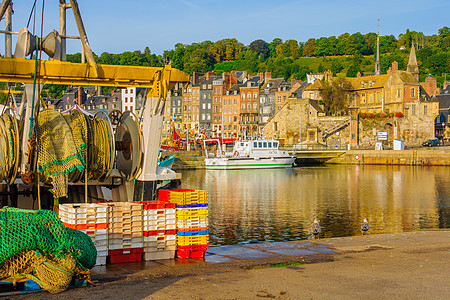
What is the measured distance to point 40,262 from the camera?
8.97 m

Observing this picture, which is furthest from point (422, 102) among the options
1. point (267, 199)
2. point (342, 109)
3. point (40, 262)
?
point (40, 262)

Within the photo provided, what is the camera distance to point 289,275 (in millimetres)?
10406

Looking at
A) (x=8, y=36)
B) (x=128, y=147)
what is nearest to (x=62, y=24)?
(x=8, y=36)

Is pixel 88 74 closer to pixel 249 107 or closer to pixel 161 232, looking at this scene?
pixel 161 232

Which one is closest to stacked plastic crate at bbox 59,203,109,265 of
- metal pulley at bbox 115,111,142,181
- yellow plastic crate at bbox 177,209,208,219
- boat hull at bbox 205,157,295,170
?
yellow plastic crate at bbox 177,209,208,219

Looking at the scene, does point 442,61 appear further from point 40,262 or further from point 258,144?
point 40,262

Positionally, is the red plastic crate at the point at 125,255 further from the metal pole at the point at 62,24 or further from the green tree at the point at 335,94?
the green tree at the point at 335,94

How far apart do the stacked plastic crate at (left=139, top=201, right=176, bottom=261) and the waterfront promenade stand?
0.37 meters

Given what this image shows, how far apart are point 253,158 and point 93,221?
68.0 m

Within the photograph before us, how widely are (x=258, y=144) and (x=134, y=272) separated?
7015 centimetres

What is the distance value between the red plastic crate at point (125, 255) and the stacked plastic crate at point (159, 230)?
16 cm

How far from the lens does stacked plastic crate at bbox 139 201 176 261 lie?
11.9 metres

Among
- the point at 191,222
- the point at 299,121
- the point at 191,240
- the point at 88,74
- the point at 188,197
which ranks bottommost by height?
the point at 191,240

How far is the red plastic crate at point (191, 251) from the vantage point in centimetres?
1220
